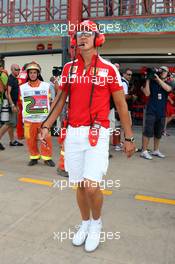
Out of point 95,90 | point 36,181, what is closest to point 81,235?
point 95,90

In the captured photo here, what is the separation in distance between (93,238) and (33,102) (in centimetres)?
318

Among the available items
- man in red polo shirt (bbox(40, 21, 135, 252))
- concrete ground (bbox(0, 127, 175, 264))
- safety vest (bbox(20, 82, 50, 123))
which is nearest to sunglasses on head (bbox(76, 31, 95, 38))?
man in red polo shirt (bbox(40, 21, 135, 252))

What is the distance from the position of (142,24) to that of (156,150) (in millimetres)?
3024

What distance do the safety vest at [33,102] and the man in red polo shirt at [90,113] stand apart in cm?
275

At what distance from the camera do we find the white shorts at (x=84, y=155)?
2777 millimetres

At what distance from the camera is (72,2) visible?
7.75 m

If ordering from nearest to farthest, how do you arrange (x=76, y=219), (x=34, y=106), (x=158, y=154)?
(x=76, y=219) → (x=34, y=106) → (x=158, y=154)

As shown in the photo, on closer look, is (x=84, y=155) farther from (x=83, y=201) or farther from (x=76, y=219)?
(x=76, y=219)

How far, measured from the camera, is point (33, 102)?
18.5 feet

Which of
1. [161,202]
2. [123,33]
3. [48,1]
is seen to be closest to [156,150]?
[161,202]

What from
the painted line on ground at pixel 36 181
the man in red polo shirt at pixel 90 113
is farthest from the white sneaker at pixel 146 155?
the man in red polo shirt at pixel 90 113

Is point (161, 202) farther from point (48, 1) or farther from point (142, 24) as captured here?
point (48, 1)

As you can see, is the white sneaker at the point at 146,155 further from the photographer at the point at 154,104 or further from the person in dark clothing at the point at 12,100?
the person in dark clothing at the point at 12,100

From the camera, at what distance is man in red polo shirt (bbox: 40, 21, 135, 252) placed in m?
2.78
